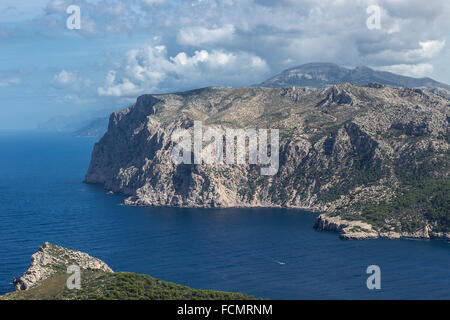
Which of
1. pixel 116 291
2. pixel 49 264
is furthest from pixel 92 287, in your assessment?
pixel 49 264

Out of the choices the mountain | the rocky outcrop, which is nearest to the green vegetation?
the mountain

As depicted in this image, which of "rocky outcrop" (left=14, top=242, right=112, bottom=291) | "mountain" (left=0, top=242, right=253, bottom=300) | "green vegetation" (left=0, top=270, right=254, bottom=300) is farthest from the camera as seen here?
"rocky outcrop" (left=14, top=242, right=112, bottom=291)

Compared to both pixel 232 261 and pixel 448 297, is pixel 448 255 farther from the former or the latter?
pixel 232 261

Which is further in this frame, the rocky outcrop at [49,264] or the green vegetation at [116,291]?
the rocky outcrop at [49,264]

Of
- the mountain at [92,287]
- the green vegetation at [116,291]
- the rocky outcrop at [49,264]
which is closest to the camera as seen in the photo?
the green vegetation at [116,291]

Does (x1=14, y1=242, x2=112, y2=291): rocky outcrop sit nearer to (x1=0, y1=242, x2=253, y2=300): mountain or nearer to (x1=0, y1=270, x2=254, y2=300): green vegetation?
(x1=0, y1=242, x2=253, y2=300): mountain

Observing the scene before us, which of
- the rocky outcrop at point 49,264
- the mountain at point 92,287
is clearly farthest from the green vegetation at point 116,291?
the rocky outcrop at point 49,264

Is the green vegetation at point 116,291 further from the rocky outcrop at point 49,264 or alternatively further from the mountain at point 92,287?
the rocky outcrop at point 49,264
